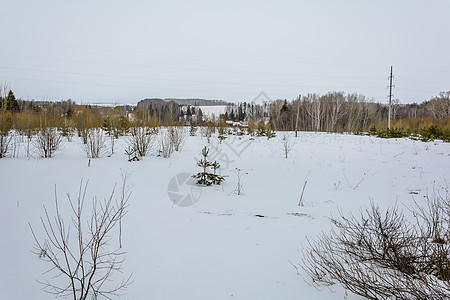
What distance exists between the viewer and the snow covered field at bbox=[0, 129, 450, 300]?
2475 millimetres

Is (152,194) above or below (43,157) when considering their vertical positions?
below

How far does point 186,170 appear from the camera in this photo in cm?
793

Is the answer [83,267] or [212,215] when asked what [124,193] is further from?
[83,267]

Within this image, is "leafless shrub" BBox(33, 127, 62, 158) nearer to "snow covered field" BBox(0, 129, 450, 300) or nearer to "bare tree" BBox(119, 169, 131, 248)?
"snow covered field" BBox(0, 129, 450, 300)

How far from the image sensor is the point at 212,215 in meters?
4.58

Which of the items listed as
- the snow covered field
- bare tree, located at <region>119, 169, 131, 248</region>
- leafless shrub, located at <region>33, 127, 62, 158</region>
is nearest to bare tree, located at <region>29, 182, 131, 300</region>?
the snow covered field

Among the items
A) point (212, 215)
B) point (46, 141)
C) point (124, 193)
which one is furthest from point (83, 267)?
point (46, 141)

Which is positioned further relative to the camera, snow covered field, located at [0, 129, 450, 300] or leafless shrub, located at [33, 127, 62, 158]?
leafless shrub, located at [33, 127, 62, 158]

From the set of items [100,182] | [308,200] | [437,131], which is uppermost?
[437,131]

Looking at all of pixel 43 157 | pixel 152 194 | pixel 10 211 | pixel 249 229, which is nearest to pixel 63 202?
pixel 10 211

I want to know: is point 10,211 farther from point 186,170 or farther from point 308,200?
point 308,200

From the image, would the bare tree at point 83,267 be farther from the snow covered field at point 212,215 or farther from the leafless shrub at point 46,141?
the leafless shrub at point 46,141

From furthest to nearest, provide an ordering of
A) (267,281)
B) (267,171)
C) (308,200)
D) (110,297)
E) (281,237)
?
(267,171) < (308,200) < (281,237) < (267,281) < (110,297)

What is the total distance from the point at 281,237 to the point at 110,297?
8.01ft
